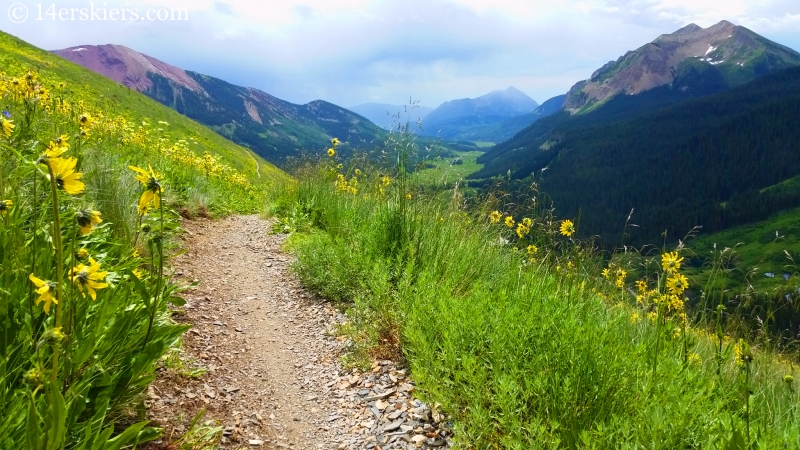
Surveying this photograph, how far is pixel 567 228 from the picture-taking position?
5.82 m

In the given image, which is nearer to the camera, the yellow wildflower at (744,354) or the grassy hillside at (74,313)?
the grassy hillside at (74,313)

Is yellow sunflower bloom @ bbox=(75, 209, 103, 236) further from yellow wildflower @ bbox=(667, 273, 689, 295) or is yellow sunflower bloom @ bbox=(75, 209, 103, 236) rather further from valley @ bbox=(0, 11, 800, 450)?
yellow wildflower @ bbox=(667, 273, 689, 295)

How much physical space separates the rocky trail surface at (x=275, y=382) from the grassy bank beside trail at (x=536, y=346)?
28cm

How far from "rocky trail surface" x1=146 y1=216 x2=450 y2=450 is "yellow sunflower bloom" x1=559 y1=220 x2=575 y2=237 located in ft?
9.35

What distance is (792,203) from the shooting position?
13150cm

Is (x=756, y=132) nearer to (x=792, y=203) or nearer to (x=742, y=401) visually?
(x=792, y=203)

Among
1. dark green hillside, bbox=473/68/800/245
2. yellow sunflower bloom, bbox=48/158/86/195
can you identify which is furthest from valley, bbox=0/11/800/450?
dark green hillside, bbox=473/68/800/245

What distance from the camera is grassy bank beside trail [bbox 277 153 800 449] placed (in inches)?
99.4

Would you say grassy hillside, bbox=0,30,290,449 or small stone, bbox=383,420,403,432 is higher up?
grassy hillside, bbox=0,30,290,449

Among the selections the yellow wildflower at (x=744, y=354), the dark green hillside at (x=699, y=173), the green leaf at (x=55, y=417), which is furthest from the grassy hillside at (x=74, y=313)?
→ the dark green hillside at (x=699, y=173)

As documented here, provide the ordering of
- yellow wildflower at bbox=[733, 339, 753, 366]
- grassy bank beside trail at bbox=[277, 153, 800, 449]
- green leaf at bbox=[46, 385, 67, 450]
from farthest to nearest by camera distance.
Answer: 1. grassy bank beside trail at bbox=[277, 153, 800, 449]
2. yellow wildflower at bbox=[733, 339, 753, 366]
3. green leaf at bbox=[46, 385, 67, 450]

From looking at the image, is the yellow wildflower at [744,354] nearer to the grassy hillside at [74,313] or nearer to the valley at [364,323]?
the valley at [364,323]

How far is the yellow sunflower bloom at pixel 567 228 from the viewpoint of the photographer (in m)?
5.64

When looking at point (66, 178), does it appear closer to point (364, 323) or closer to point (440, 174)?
point (364, 323)
